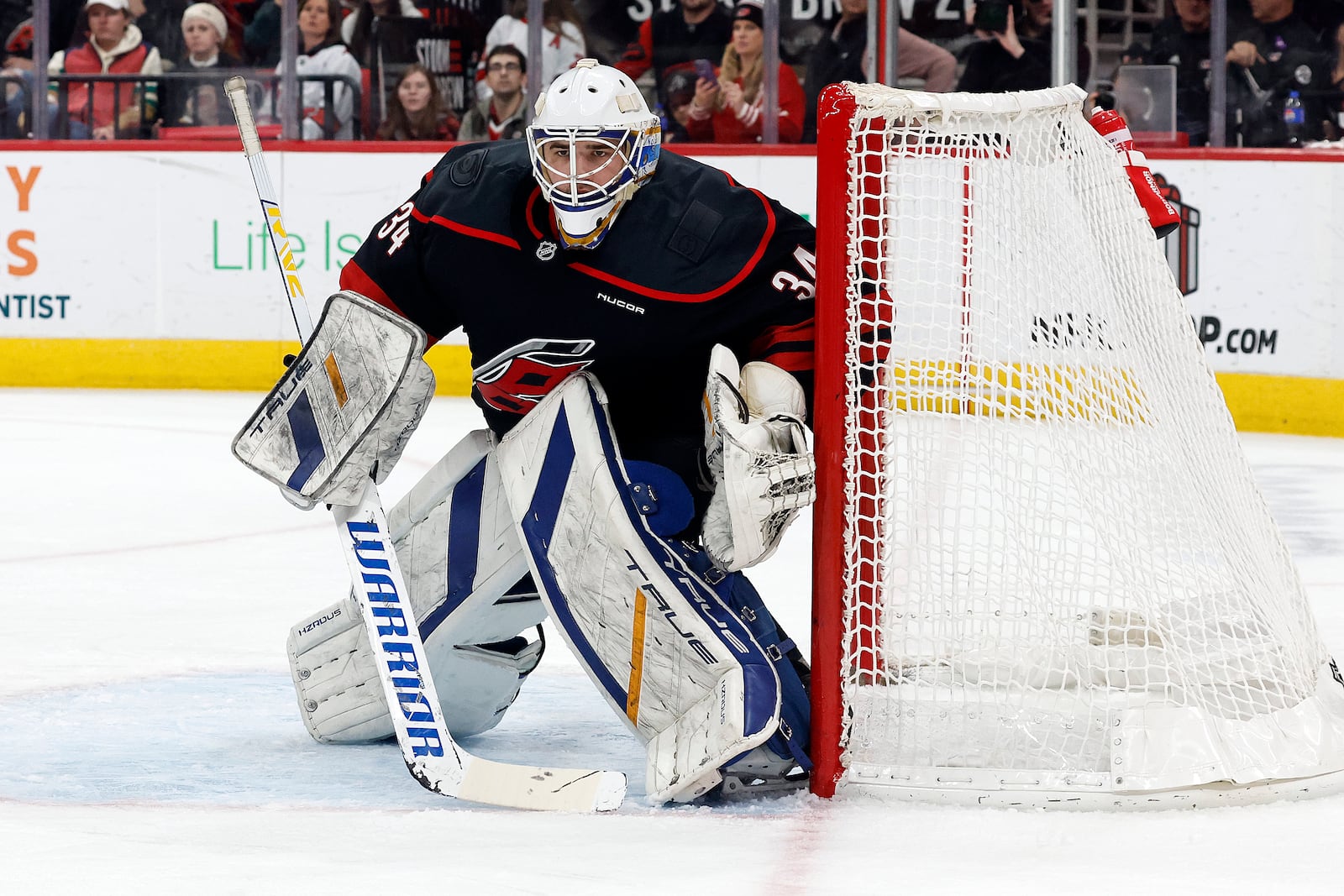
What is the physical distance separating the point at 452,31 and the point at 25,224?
1.76 meters

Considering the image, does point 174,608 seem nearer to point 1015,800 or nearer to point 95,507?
point 95,507

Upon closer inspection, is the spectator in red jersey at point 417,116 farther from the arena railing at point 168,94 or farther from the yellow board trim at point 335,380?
the yellow board trim at point 335,380

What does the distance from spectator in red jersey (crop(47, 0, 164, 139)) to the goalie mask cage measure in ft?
17.9

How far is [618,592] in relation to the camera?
2.32m

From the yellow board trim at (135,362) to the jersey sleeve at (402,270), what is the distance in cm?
473

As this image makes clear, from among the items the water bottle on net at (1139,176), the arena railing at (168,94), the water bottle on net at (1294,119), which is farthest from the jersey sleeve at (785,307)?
the arena railing at (168,94)

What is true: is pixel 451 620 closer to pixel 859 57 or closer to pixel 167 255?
pixel 859 57

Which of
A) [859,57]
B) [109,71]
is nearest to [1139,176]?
[859,57]

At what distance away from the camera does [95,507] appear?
15.1ft

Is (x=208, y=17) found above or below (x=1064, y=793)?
above

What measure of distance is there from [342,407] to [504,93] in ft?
16.0

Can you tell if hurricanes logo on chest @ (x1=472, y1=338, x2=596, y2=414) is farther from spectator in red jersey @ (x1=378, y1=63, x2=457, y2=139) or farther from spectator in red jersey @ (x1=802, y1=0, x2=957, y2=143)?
spectator in red jersey @ (x1=378, y1=63, x2=457, y2=139)

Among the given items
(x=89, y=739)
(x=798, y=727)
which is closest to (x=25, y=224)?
(x=89, y=739)

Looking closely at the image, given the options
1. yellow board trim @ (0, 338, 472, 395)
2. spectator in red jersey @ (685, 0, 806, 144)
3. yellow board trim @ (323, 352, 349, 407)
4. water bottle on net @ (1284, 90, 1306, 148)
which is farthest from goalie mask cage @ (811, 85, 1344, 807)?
yellow board trim @ (0, 338, 472, 395)
